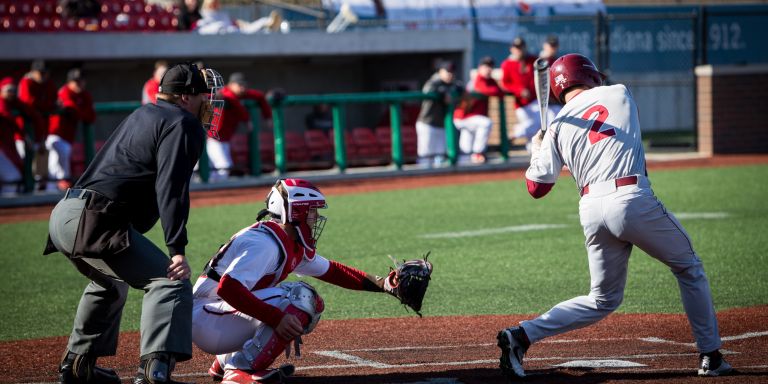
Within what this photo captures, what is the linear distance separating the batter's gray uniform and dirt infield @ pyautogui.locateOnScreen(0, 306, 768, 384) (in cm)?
32

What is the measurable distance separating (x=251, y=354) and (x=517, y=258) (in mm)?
4956

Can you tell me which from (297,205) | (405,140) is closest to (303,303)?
(297,205)

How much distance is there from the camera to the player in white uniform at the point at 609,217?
16.1ft

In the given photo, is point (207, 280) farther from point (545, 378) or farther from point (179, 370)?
point (545, 378)

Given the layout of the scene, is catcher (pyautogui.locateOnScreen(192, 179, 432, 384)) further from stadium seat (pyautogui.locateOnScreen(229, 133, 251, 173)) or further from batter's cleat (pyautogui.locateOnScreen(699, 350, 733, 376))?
stadium seat (pyautogui.locateOnScreen(229, 133, 251, 173))

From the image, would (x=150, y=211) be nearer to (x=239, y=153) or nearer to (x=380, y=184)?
(x=380, y=184)

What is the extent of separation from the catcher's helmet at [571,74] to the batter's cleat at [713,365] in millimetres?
1468

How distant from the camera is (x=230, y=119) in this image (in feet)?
52.5

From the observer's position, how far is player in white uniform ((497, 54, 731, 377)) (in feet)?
16.1

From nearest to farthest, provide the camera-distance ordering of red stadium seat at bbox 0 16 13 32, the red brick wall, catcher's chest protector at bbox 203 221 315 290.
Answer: catcher's chest protector at bbox 203 221 315 290, red stadium seat at bbox 0 16 13 32, the red brick wall

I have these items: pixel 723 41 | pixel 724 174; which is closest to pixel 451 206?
pixel 724 174

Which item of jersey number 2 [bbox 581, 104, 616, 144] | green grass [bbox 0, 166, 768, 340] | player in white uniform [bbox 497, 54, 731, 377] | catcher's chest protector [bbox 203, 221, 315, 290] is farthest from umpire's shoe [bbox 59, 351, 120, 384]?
jersey number 2 [bbox 581, 104, 616, 144]

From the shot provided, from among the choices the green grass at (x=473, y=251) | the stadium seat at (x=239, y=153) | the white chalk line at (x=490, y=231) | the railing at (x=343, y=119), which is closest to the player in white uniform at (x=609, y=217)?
the green grass at (x=473, y=251)

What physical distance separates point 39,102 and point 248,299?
457 inches
